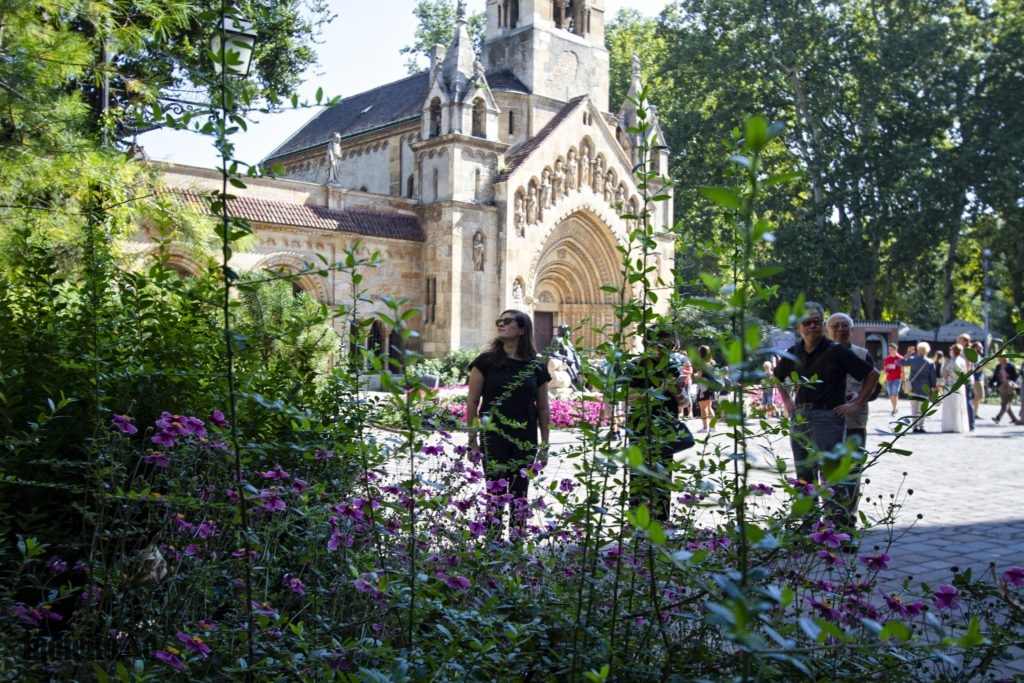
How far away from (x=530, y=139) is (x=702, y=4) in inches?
570

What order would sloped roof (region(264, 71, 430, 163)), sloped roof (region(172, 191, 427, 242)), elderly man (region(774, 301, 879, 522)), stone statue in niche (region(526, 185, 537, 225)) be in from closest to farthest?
elderly man (region(774, 301, 879, 522)) < sloped roof (region(172, 191, 427, 242)) < stone statue in niche (region(526, 185, 537, 225)) < sloped roof (region(264, 71, 430, 163))

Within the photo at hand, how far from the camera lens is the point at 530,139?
31812mm

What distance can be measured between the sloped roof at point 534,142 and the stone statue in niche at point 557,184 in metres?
1.03

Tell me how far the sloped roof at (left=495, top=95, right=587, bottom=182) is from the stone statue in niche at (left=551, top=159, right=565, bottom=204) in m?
Result: 1.03

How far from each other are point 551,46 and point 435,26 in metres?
18.4

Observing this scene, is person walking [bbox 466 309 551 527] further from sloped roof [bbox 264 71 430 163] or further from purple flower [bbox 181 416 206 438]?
sloped roof [bbox 264 71 430 163]

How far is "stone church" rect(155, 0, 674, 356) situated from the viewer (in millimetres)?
27266

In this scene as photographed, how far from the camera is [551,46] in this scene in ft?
110

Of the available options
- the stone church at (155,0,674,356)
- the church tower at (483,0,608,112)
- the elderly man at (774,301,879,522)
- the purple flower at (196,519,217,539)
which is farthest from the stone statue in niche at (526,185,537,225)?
the purple flower at (196,519,217,539)

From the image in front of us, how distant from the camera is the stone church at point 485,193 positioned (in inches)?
1073

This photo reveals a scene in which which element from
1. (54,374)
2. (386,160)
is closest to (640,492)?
(54,374)

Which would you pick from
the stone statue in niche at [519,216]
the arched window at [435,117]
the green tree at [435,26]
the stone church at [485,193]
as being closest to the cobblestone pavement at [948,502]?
the stone church at [485,193]

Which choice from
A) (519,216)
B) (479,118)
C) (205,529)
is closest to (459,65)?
(479,118)

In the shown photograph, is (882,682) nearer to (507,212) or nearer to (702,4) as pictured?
(507,212)
